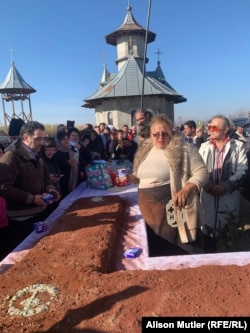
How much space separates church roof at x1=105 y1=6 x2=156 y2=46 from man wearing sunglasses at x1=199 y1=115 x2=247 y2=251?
26.2 meters

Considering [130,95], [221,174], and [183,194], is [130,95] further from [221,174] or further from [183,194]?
[183,194]

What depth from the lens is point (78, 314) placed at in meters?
1.44

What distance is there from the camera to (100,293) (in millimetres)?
1589

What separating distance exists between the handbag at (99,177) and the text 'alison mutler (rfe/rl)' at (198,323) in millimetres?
3065

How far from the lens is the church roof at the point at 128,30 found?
27922 millimetres

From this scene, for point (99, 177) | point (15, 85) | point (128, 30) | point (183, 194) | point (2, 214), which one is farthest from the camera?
point (128, 30)

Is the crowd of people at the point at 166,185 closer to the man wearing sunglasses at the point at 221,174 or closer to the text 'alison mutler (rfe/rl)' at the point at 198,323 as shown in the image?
the man wearing sunglasses at the point at 221,174

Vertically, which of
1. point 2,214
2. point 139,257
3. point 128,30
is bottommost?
point 139,257

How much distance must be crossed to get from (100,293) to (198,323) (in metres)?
0.54

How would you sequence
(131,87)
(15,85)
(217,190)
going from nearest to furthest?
(217,190)
(15,85)
(131,87)

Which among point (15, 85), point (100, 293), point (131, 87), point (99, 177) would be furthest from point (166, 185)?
point (15, 85)

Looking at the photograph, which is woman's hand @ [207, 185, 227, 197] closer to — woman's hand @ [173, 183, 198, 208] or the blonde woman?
the blonde woman

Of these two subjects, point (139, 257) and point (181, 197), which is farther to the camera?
point (181, 197)

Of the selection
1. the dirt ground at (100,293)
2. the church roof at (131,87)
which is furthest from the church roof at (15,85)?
the dirt ground at (100,293)
